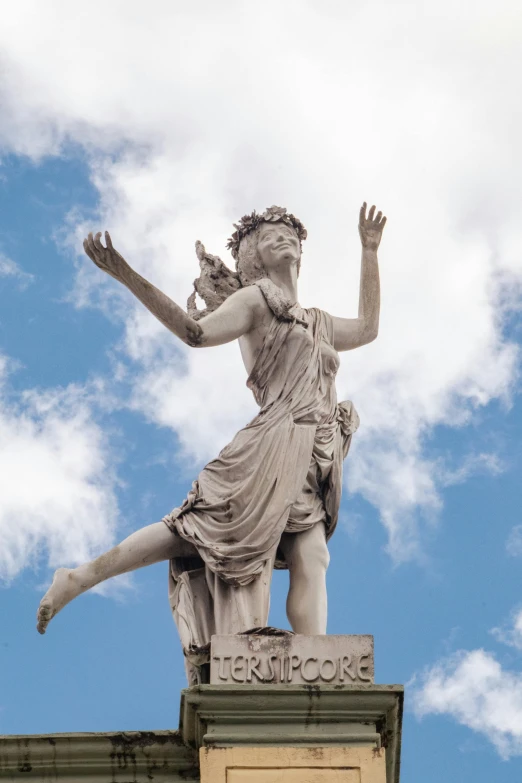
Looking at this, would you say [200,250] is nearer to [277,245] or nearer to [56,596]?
[277,245]

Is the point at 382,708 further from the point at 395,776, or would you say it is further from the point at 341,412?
the point at 341,412

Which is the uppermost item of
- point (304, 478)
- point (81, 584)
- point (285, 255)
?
point (285, 255)

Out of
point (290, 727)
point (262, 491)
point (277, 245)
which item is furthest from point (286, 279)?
point (290, 727)

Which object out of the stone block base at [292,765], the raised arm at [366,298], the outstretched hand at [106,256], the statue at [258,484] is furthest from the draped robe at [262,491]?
the outstretched hand at [106,256]

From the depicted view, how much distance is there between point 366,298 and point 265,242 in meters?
0.93

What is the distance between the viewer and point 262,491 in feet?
34.2

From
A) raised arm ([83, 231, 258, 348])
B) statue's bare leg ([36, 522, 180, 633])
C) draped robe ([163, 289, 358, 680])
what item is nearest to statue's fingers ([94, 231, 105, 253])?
raised arm ([83, 231, 258, 348])

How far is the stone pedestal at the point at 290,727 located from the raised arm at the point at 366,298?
3278mm

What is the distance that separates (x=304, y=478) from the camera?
34.7 ft

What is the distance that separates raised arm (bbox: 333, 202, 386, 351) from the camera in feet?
38.3

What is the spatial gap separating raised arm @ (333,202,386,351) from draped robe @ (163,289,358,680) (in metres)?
0.39

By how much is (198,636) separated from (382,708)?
1515 mm

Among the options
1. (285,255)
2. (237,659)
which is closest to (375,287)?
(285,255)

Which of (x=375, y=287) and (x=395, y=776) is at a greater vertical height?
(x=375, y=287)
